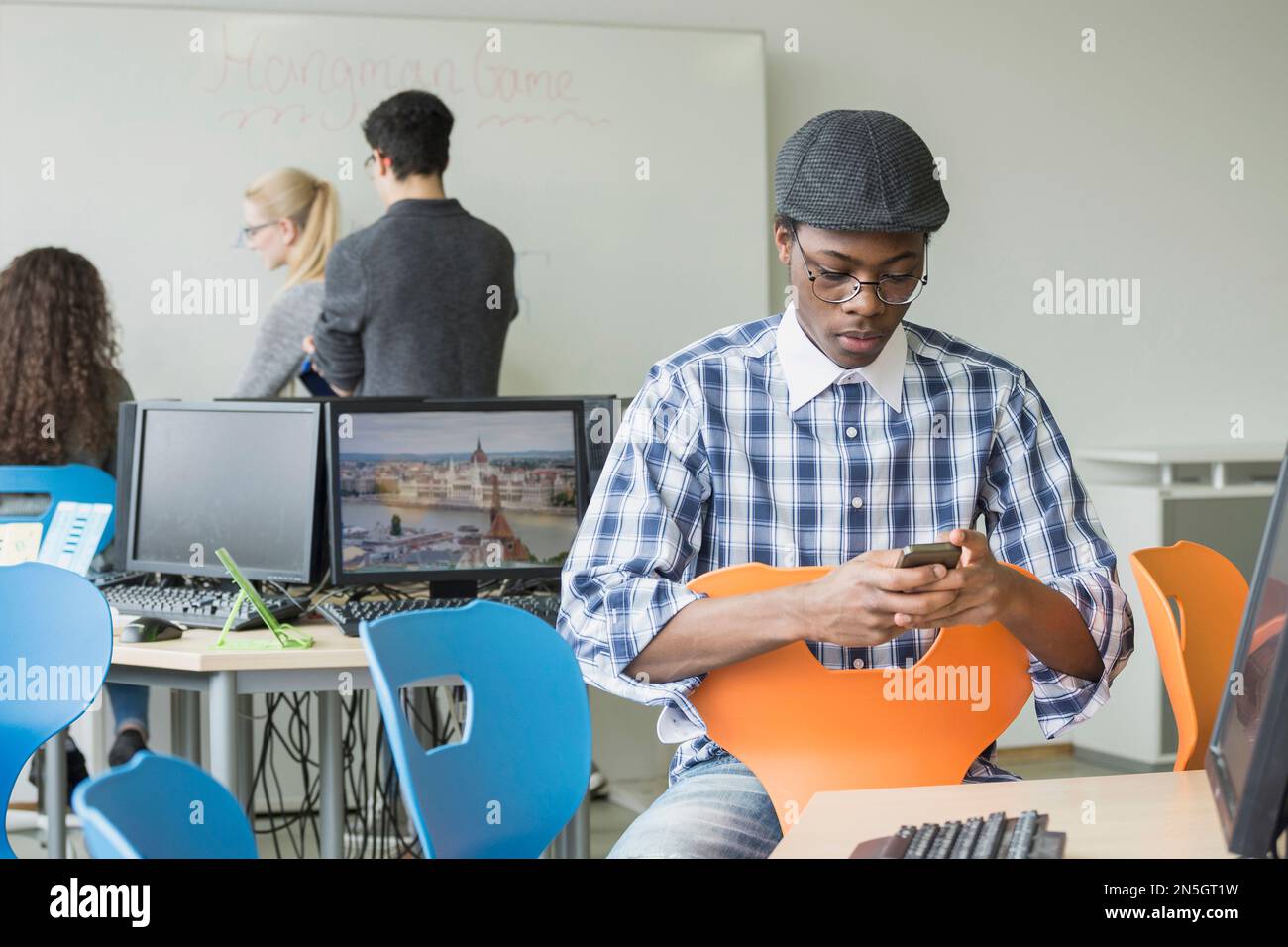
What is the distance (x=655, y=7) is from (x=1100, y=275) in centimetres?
160

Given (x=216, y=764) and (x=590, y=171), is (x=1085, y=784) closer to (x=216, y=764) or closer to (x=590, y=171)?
(x=216, y=764)

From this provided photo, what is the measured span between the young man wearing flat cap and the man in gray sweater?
1426 mm

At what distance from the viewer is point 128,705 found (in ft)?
10.9

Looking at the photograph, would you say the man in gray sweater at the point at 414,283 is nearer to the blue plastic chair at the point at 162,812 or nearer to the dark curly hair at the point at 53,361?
the dark curly hair at the point at 53,361

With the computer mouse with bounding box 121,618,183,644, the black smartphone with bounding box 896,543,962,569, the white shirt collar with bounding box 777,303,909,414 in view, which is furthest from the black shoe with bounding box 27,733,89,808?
the black smartphone with bounding box 896,543,962,569

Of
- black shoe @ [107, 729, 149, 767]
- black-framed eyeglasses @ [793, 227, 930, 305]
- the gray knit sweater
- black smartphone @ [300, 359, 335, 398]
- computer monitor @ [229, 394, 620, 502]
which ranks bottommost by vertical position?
black shoe @ [107, 729, 149, 767]

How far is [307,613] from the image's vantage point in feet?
8.46

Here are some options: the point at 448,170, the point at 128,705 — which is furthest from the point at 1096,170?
the point at 128,705

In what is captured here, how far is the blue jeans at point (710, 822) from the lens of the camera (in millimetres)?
1421

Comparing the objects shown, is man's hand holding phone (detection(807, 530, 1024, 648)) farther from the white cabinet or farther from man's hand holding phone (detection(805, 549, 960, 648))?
the white cabinet

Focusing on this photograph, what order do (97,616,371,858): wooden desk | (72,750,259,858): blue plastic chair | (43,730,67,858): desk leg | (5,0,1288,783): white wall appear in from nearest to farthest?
(72,750,259,858): blue plastic chair < (97,616,371,858): wooden desk < (43,730,67,858): desk leg < (5,0,1288,783): white wall

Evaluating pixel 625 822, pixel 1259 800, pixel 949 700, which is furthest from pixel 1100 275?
pixel 1259 800

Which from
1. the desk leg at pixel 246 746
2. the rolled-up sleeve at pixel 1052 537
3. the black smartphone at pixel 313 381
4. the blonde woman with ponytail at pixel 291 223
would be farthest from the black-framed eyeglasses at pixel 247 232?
the rolled-up sleeve at pixel 1052 537

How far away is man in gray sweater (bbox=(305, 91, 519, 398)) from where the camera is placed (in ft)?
9.95
